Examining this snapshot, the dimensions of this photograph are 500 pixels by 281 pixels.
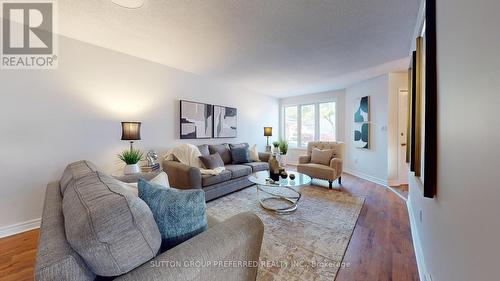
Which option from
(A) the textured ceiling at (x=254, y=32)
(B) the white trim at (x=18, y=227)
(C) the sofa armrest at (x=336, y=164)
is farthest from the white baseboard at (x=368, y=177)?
(B) the white trim at (x=18, y=227)

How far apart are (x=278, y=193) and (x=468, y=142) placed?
271cm

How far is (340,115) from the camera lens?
5.28 meters

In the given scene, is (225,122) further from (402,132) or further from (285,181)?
(402,132)

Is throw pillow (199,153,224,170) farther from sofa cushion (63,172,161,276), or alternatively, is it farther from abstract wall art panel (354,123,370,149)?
abstract wall art panel (354,123,370,149)

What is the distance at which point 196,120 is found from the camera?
3.88m

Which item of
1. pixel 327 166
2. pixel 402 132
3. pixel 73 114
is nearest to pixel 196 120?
pixel 73 114

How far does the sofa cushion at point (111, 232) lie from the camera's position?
64 centimetres

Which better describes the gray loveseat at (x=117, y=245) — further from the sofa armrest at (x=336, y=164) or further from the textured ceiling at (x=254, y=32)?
the sofa armrest at (x=336, y=164)

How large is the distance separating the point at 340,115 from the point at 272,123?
6.61ft

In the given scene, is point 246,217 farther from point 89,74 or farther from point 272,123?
point 272,123

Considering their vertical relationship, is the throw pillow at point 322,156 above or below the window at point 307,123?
below

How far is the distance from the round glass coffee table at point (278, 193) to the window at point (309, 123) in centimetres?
292

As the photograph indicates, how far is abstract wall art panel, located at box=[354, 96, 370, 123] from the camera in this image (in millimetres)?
4301

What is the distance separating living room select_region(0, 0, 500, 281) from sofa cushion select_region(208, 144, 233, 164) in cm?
3
